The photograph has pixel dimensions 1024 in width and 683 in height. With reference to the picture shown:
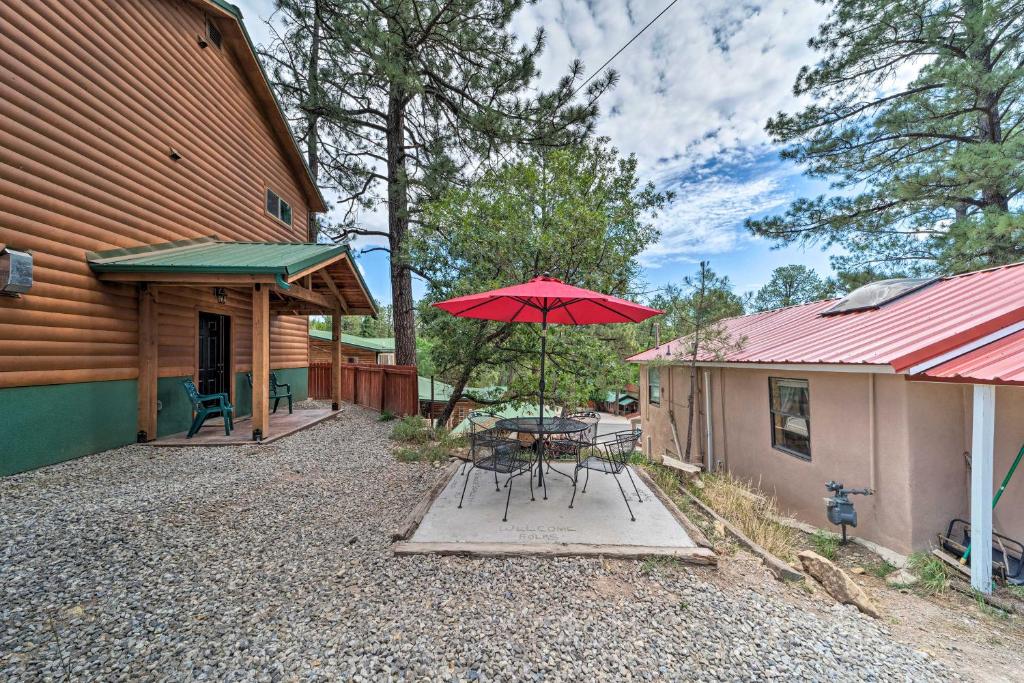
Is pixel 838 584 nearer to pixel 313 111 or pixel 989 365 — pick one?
pixel 989 365

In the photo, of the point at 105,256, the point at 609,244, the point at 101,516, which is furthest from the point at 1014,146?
the point at 105,256

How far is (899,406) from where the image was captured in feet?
15.5

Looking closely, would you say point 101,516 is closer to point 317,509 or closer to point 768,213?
point 317,509

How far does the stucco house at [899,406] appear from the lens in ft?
13.9

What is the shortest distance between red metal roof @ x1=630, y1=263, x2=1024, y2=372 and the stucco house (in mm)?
23

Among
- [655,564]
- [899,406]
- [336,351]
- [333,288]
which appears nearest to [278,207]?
[333,288]

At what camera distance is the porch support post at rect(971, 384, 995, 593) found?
12.1 ft

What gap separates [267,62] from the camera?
36.9 feet

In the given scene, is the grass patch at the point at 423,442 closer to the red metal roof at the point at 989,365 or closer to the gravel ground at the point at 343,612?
the gravel ground at the point at 343,612

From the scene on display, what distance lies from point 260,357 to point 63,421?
2.18 m

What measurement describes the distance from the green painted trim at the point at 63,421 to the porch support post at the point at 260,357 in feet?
5.47

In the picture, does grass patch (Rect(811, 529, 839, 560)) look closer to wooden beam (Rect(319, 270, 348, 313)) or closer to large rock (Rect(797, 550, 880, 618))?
large rock (Rect(797, 550, 880, 618))

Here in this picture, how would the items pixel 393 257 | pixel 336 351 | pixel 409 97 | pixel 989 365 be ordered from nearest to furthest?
pixel 989 365 → pixel 336 351 → pixel 409 97 → pixel 393 257

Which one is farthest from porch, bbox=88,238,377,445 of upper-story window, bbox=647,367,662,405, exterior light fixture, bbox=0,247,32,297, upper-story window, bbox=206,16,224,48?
upper-story window, bbox=647,367,662,405
